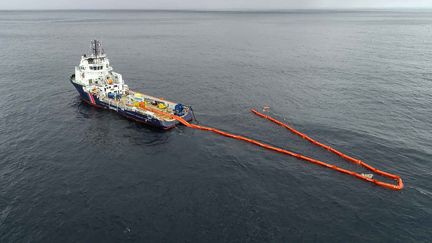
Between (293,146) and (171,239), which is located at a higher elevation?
(293,146)

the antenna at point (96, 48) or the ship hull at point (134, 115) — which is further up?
the antenna at point (96, 48)

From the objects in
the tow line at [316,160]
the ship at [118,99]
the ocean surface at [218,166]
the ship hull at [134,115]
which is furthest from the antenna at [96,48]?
the tow line at [316,160]

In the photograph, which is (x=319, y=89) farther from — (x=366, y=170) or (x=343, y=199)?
(x=343, y=199)

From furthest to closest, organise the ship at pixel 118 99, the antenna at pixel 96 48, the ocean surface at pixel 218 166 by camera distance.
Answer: the antenna at pixel 96 48, the ship at pixel 118 99, the ocean surface at pixel 218 166

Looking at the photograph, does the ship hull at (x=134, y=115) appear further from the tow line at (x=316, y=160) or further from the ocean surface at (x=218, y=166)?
the tow line at (x=316, y=160)

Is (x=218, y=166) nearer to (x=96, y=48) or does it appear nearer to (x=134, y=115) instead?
(x=134, y=115)

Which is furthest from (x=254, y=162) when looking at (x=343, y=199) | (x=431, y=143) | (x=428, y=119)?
(x=428, y=119)

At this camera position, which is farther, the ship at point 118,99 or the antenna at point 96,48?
the antenna at point 96,48

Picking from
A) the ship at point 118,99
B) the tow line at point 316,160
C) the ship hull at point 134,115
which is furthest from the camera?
the ship at point 118,99

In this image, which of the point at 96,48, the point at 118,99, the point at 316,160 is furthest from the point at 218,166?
the point at 96,48
